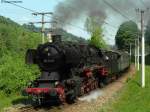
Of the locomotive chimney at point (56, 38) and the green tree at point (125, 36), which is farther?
the green tree at point (125, 36)

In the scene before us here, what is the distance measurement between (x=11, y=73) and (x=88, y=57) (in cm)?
482

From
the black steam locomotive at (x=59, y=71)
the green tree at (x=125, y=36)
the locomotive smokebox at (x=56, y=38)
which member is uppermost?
the green tree at (x=125, y=36)

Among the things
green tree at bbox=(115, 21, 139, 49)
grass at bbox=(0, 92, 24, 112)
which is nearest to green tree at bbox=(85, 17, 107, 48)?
green tree at bbox=(115, 21, 139, 49)

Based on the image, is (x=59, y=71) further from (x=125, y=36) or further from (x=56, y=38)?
(x=125, y=36)

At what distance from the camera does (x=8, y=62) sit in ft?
87.6

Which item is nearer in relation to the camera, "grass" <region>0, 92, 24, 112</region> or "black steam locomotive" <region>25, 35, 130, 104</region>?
"black steam locomotive" <region>25, 35, 130, 104</region>

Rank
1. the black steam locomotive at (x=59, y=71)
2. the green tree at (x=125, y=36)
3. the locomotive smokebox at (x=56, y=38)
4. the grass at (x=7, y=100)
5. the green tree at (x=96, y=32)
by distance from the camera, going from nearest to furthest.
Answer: the black steam locomotive at (x=59, y=71), the grass at (x=7, y=100), the locomotive smokebox at (x=56, y=38), the green tree at (x=96, y=32), the green tree at (x=125, y=36)

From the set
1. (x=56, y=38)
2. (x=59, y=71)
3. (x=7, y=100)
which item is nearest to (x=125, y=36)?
(x=7, y=100)

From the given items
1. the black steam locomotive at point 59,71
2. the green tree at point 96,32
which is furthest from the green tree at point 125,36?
the black steam locomotive at point 59,71

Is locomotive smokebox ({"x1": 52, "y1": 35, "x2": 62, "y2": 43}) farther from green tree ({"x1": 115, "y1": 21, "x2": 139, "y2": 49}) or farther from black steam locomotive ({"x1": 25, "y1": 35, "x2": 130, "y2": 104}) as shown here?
green tree ({"x1": 115, "y1": 21, "x2": 139, "y2": 49})

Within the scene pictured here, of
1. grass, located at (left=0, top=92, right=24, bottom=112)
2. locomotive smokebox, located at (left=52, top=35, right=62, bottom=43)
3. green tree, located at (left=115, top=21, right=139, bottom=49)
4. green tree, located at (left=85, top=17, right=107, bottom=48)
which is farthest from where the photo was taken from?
green tree, located at (left=115, top=21, right=139, bottom=49)

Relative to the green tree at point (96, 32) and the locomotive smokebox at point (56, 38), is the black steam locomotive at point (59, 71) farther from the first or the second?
the green tree at point (96, 32)

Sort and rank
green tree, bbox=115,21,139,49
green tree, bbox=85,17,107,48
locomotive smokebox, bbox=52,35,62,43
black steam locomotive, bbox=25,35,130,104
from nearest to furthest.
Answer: black steam locomotive, bbox=25,35,130,104
locomotive smokebox, bbox=52,35,62,43
green tree, bbox=85,17,107,48
green tree, bbox=115,21,139,49

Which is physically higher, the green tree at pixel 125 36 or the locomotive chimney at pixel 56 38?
the green tree at pixel 125 36
